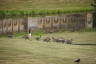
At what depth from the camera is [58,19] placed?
58.5ft

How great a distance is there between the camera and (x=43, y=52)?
1219 centimetres

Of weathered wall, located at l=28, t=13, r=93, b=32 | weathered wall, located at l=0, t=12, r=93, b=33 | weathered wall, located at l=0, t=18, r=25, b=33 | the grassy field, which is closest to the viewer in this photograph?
the grassy field

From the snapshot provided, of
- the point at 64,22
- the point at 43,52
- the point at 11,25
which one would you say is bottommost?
the point at 43,52

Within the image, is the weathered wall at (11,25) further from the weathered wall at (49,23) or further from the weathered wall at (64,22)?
the weathered wall at (64,22)

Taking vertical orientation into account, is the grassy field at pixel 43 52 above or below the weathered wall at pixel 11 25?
below

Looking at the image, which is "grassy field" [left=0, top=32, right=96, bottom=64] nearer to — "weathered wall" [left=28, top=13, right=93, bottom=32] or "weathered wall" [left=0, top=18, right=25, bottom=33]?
"weathered wall" [left=0, top=18, right=25, bottom=33]

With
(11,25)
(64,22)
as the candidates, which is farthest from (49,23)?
(11,25)

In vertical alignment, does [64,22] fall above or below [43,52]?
above

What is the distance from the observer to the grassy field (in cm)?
1089

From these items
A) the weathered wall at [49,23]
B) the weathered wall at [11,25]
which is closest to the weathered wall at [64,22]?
the weathered wall at [49,23]

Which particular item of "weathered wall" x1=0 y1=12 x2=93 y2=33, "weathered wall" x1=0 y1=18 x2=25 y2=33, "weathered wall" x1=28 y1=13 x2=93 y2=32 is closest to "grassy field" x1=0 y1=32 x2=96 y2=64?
"weathered wall" x1=0 y1=18 x2=25 y2=33

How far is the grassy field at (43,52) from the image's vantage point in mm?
10891

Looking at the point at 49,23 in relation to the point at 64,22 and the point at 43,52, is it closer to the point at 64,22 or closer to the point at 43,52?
the point at 64,22

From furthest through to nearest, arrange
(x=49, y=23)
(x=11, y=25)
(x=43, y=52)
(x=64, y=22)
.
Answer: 1. (x=64, y=22)
2. (x=49, y=23)
3. (x=11, y=25)
4. (x=43, y=52)
